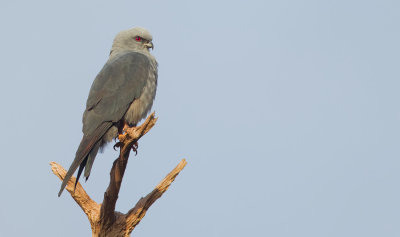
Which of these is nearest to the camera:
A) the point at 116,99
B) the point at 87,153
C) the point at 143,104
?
the point at 87,153

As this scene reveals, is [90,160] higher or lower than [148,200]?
higher

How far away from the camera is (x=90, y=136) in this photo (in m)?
6.45

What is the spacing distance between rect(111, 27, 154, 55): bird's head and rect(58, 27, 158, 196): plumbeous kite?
0.21 metres

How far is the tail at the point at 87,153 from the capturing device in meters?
5.96

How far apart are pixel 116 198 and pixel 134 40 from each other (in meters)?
2.96

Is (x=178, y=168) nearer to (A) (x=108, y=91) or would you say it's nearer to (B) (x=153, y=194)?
(B) (x=153, y=194)

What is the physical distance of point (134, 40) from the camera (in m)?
8.14

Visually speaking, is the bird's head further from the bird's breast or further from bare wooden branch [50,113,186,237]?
bare wooden branch [50,113,186,237]

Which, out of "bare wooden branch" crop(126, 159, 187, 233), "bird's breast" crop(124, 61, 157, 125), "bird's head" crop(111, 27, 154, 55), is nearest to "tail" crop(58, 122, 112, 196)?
"bird's breast" crop(124, 61, 157, 125)

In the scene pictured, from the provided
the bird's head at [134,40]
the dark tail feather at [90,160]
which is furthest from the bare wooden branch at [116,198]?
the bird's head at [134,40]

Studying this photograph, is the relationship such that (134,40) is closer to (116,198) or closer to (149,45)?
(149,45)

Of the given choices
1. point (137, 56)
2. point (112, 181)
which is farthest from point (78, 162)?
point (137, 56)

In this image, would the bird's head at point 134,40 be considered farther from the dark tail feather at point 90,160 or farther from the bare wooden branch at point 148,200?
the bare wooden branch at point 148,200

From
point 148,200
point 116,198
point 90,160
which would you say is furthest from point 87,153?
point 148,200
